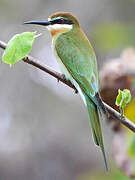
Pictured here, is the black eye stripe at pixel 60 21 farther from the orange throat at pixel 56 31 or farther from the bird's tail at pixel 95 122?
the bird's tail at pixel 95 122

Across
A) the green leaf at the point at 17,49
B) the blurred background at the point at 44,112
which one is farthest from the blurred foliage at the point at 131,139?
the blurred background at the point at 44,112

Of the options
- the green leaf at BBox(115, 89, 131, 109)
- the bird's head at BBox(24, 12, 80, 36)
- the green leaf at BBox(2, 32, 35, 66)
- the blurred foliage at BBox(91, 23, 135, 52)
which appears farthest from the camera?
the blurred foliage at BBox(91, 23, 135, 52)

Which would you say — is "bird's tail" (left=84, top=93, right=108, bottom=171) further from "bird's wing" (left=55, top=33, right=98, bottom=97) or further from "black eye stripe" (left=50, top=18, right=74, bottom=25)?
"black eye stripe" (left=50, top=18, right=74, bottom=25)

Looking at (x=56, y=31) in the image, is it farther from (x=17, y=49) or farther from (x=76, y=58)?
(x=17, y=49)

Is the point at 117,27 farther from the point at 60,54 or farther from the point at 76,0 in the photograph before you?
the point at 60,54

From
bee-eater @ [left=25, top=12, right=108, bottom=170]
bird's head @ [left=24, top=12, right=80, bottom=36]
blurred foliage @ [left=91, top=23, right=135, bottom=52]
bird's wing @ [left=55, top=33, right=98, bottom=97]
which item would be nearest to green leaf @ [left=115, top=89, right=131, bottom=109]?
bee-eater @ [left=25, top=12, right=108, bottom=170]

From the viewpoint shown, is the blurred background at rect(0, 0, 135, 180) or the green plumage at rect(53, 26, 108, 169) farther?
the blurred background at rect(0, 0, 135, 180)
